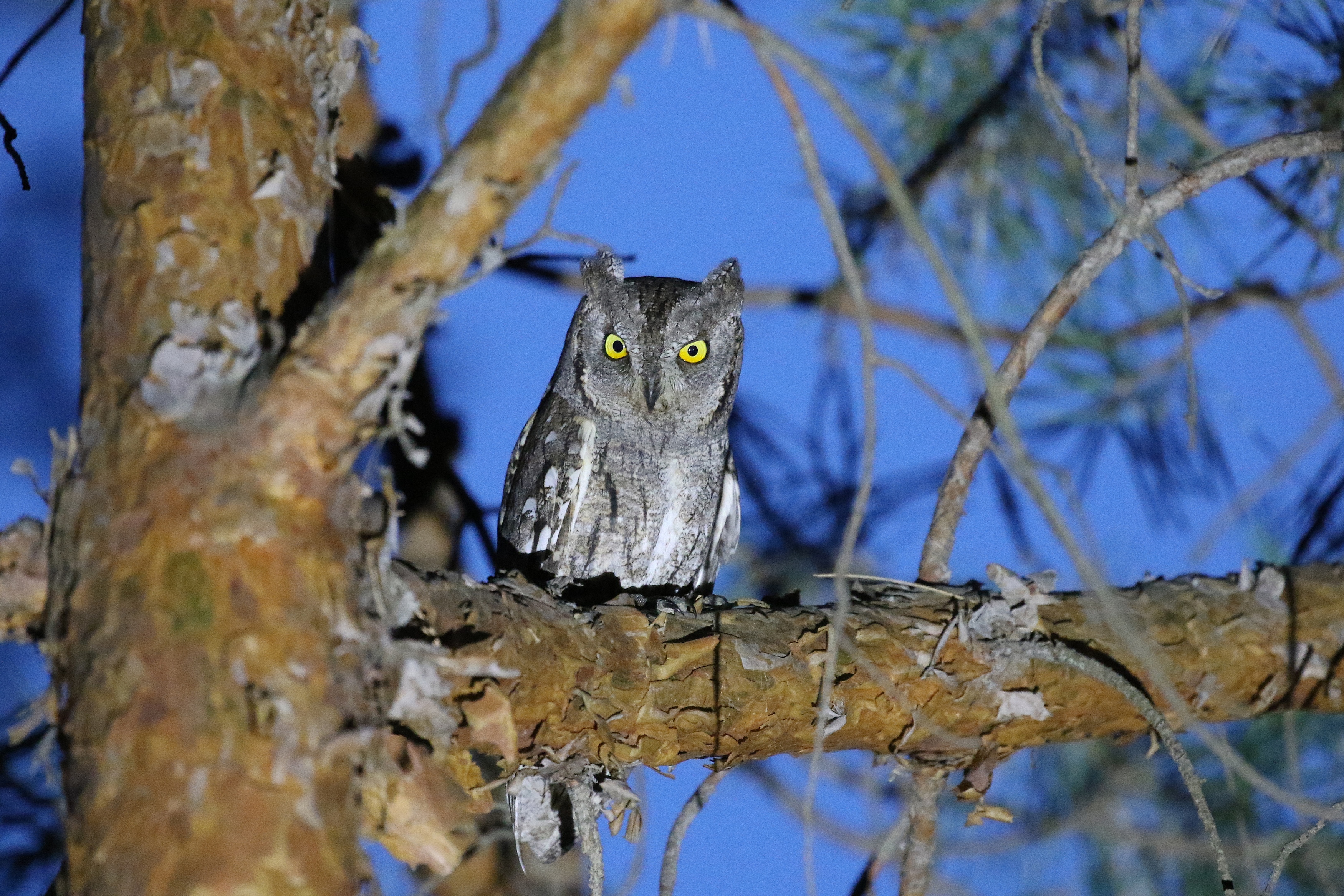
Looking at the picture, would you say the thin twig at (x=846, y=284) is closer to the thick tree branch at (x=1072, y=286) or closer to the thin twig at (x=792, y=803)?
the thick tree branch at (x=1072, y=286)

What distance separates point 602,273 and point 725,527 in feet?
2.14

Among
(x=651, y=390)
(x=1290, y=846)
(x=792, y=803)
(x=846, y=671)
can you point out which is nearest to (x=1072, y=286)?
(x=846, y=671)

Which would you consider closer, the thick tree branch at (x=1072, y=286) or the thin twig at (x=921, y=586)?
the thick tree branch at (x=1072, y=286)

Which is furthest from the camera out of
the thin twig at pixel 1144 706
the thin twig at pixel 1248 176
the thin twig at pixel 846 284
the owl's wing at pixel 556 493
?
the owl's wing at pixel 556 493

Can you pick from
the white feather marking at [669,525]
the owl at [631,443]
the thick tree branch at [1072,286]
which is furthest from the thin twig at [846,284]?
the white feather marking at [669,525]

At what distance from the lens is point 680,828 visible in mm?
1434

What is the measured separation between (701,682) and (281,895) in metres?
0.66

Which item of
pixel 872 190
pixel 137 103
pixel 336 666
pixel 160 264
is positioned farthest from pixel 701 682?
pixel 872 190

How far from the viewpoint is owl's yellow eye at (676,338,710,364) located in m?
2.13

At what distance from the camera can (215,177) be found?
1.03 m

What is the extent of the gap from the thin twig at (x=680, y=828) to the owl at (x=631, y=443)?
578 mm

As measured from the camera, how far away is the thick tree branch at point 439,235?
0.76 meters

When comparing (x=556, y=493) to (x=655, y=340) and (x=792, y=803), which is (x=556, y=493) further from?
(x=792, y=803)

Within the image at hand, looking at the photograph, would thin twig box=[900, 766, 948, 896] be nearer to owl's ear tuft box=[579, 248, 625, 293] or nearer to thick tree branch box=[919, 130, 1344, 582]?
thick tree branch box=[919, 130, 1344, 582]
